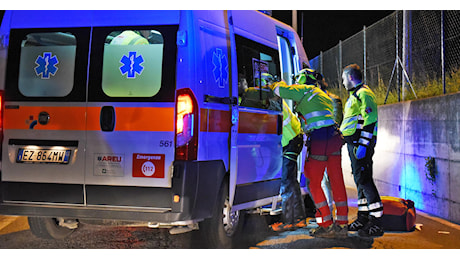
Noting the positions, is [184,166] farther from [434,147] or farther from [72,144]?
[434,147]

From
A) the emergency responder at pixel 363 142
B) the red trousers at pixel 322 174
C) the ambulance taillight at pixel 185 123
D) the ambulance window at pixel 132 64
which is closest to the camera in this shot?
the ambulance taillight at pixel 185 123

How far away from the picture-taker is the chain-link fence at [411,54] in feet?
31.0

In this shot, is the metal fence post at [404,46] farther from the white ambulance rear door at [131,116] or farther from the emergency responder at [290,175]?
the white ambulance rear door at [131,116]

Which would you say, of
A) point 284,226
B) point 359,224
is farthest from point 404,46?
point 284,226

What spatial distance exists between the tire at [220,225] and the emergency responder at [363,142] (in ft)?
6.15

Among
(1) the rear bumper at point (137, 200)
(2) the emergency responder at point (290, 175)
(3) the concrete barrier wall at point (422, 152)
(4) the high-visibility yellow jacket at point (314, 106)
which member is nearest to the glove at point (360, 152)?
(4) the high-visibility yellow jacket at point (314, 106)

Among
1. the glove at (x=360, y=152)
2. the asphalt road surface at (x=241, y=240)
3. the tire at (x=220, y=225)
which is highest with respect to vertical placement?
the glove at (x=360, y=152)

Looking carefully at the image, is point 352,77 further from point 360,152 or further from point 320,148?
point 320,148

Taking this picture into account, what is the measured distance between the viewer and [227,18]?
20.1 ft

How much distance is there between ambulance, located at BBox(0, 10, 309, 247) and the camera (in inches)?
209

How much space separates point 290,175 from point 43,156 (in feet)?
9.22

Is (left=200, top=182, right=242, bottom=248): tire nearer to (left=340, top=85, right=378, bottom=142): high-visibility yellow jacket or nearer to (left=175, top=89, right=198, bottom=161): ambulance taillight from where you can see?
(left=175, top=89, right=198, bottom=161): ambulance taillight

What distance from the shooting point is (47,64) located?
568 cm
